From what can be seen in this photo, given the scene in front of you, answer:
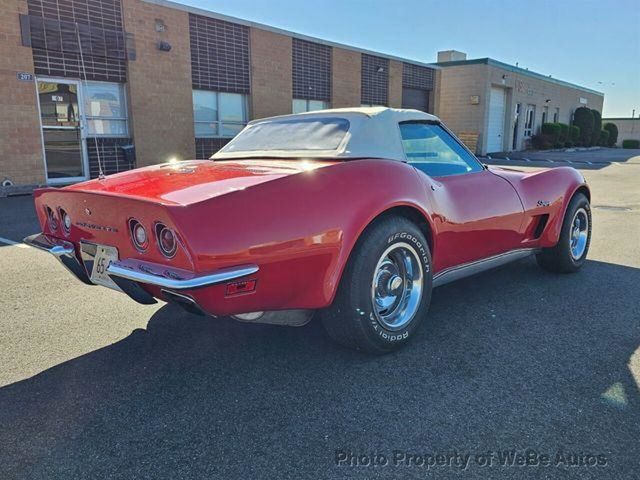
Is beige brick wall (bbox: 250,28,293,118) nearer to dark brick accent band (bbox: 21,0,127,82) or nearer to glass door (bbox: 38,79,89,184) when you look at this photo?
dark brick accent band (bbox: 21,0,127,82)

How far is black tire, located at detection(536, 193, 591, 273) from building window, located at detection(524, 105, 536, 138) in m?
29.5

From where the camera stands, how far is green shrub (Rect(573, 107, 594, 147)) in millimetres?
38062

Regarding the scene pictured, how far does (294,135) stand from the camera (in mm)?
3652

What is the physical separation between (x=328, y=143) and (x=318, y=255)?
1035mm

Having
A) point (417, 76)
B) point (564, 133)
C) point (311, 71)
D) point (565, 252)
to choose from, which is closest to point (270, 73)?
point (311, 71)

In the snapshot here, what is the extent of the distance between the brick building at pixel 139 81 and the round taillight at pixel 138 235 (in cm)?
633

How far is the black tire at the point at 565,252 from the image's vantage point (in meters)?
4.46

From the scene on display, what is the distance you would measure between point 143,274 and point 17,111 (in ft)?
33.4

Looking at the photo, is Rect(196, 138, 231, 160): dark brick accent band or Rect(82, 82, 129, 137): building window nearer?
Rect(82, 82, 129, 137): building window

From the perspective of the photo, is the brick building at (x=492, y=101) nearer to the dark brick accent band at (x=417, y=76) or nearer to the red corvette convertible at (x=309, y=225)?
the dark brick accent band at (x=417, y=76)

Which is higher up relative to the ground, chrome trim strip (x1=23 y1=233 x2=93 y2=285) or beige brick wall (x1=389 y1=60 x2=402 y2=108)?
beige brick wall (x1=389 y1=60 x2=402 y2=108)

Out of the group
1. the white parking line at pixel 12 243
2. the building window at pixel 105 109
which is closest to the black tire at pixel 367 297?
the white parking line at pixel 12 243

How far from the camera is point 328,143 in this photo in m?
3.32

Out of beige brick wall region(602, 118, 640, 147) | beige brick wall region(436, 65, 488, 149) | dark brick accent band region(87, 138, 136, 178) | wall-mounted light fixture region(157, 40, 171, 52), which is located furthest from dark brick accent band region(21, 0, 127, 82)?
beige brick wall region(602, 118, 640, 147)
